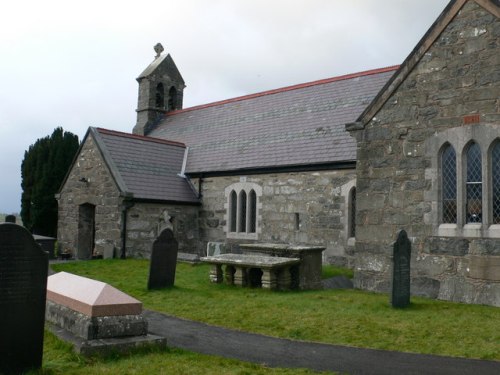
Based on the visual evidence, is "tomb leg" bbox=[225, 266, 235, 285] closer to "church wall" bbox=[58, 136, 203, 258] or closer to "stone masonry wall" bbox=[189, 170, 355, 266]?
"stone masonry wall" bbox=[189, 170, 355, 266]

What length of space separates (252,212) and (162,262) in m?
7.68

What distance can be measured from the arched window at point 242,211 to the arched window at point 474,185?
10.0 metres

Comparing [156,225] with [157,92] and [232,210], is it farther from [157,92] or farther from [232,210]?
[157,92]

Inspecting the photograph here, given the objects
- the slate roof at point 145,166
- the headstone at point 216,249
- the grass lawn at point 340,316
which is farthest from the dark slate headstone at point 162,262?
the slate roof at point 145,166

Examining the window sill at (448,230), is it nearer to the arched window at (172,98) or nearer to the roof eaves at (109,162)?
the roof eaves at (109,162)

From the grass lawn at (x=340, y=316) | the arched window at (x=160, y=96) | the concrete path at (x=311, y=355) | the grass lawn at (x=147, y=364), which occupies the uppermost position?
the arched window at (x=160, y=96)

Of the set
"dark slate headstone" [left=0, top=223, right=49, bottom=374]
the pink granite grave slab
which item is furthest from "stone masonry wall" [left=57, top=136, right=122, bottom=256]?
"dark slate headstone" [left=0, top=223, right=49, bottom=374]

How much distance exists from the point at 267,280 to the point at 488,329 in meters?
5.48

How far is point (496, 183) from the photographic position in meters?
11.0

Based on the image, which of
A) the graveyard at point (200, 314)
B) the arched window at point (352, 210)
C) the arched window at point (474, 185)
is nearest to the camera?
the graveyard at point (200, 314)

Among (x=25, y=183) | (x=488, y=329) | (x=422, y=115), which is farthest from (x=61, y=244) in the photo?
(x=488, y=329)

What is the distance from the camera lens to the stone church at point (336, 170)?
11273 millimetres

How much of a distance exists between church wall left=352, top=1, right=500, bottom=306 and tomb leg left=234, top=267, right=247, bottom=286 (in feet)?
9.53

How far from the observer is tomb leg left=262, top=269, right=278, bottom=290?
1252 centimetres
